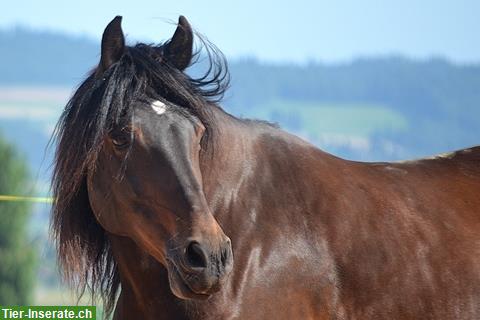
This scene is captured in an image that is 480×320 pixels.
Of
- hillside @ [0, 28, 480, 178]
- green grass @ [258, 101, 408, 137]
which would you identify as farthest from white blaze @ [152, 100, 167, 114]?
green grass @ [258, 101, 408, 137]

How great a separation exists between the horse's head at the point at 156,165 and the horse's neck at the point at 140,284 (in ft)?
0.35

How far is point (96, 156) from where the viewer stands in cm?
468

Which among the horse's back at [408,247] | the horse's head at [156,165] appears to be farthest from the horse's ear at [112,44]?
the horse's back at [408,247]

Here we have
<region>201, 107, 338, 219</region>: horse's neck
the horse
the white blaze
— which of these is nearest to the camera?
the horse

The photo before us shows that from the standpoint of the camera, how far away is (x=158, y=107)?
15.2 feet

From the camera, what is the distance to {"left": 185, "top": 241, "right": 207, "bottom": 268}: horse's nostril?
4234mm

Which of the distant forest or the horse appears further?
the distant forest

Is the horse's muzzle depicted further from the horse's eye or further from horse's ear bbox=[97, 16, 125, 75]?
horse's ear bbox=[97, 16, 125, 75]

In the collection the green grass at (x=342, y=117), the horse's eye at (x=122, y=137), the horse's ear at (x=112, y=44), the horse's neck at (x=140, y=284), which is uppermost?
the green grass at (x=342, y=117)

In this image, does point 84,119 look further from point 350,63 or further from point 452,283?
point 350,63

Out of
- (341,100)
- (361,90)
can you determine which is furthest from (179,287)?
(361,90)

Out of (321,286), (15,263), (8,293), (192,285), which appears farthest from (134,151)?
(15,263)

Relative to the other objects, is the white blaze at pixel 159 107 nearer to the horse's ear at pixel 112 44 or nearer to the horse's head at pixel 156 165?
the horse's head at pixel 156 165

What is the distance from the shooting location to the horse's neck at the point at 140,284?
15.6 ft
